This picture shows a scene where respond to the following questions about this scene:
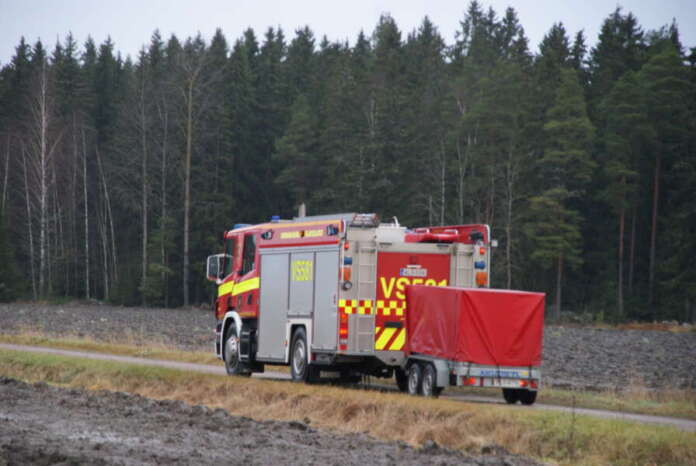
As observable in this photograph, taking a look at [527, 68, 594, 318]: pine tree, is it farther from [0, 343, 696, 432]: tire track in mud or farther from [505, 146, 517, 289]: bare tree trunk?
[0, 343, 696, 432]: tire track in mud

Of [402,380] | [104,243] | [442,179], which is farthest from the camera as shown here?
[104,243]

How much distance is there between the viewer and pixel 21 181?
293 feet

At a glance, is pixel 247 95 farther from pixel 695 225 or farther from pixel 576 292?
pixel 695 225

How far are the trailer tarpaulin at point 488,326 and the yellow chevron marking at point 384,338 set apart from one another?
165 cm

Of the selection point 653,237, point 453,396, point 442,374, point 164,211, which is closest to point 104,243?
point 164,211

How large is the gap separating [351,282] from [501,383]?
3.71 metres

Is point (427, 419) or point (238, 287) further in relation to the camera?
point (238, 287)

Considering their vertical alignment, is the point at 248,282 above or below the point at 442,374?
above

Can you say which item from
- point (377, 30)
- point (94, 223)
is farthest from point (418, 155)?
point (377, 30)

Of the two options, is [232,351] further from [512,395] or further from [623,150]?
[623,150]

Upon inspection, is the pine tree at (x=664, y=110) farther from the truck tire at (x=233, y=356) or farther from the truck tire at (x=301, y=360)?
the truck tire at (x=301, y=360)

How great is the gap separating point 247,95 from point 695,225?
39.3 metres


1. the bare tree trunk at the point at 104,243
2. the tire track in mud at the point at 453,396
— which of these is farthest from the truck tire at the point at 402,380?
the bare tree trunk at the point at 104,243

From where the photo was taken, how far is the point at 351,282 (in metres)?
21.5
